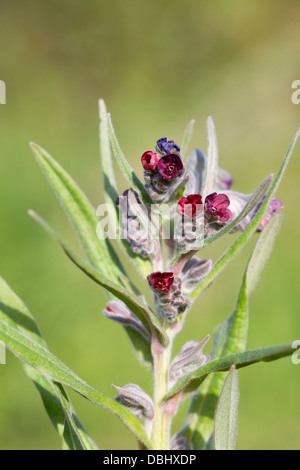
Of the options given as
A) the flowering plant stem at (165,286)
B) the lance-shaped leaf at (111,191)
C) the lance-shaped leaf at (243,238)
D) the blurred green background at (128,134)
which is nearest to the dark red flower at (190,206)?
the flowering plant stem at (165,286)

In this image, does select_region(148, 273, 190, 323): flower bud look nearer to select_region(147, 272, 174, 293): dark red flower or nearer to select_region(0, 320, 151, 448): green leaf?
select_region(147, 272, 174, 293): dark red flower

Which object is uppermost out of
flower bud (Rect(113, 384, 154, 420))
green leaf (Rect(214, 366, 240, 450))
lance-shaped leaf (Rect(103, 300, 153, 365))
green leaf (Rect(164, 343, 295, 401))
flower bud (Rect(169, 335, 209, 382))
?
lance-shaped leaf (Rect(103, 300, 153, 365))

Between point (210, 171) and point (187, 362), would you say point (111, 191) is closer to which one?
point (210, 171)

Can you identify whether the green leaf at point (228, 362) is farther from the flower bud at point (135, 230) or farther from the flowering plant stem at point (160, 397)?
the flower bud at point (135, 230)

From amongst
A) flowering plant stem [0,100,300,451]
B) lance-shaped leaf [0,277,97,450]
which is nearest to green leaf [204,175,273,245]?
flowering plant stem [0,100,300,451]

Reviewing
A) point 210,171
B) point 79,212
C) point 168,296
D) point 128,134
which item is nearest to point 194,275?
point 168,296

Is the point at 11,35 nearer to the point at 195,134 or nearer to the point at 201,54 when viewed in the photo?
the point at 201,54
